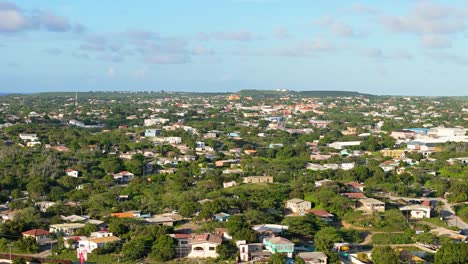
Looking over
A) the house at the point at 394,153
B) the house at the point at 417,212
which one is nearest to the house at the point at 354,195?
the house at the point at 417,212

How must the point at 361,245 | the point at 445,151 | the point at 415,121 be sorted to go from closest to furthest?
the point at 361,245
the point at 445,151
the point at 415,121

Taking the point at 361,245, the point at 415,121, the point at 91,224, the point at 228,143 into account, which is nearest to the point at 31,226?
the point at 91,224

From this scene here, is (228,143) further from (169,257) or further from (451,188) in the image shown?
(169,257)

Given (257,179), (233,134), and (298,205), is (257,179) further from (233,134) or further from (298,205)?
(233,134)

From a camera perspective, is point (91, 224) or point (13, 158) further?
point (13, 158)

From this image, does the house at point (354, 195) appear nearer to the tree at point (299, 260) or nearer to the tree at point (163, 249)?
the tree at point (299, 260)

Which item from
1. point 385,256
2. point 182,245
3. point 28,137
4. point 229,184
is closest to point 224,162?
point 229,184

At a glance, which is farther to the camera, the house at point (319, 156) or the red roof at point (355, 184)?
the house at point (319, 156)
